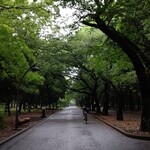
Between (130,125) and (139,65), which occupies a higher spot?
(139,65)

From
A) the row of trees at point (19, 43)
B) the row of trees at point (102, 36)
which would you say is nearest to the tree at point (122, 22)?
the row of trees at point (102, 36)

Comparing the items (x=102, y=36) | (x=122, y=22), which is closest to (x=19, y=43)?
(x=102, y=36)

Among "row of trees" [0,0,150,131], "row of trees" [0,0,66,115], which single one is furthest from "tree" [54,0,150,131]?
"row of trees" [0,0,66,115]

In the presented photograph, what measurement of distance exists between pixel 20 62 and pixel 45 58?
14.9 metres

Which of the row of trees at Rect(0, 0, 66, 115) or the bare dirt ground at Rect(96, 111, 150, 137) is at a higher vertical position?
the row of trees at Rect(0, 0, 66, 115)

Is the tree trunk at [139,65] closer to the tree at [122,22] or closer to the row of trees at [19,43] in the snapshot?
the tree at [122,22]

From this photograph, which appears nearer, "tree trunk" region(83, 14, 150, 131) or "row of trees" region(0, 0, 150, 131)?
"row of trees" region(0, 0, 150, 131)

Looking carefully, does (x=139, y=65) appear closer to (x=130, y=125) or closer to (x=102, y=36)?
(x=102, y=36)

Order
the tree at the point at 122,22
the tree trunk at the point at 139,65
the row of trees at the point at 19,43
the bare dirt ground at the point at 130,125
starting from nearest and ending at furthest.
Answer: the tree at the point at 122,22, the row of trees at the point at 19,43, the bare dirt ground at the point at 130,125, the tree trunk at the point at 139,65

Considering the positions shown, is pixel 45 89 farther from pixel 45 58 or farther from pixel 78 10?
pixel 78 10

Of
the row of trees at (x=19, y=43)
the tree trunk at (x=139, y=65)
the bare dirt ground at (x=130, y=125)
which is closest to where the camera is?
the row of trees at (x=19, y=43)

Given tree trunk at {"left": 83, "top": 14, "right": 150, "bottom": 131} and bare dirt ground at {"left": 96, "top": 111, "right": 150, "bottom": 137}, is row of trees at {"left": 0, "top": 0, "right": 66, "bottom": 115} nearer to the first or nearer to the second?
tree trunk at {"left": 83, "top": 14, "right": 150, "bottom": 131}

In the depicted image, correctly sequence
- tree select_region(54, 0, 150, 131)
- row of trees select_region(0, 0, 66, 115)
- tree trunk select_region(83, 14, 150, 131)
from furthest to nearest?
tree trunk select_region(83, 14, 150, 131), row of trees select_region(0, 0, 66, 115), tree select_region(54, 0, 150, 131)

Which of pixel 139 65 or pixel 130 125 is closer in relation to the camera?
pixel 139 65
